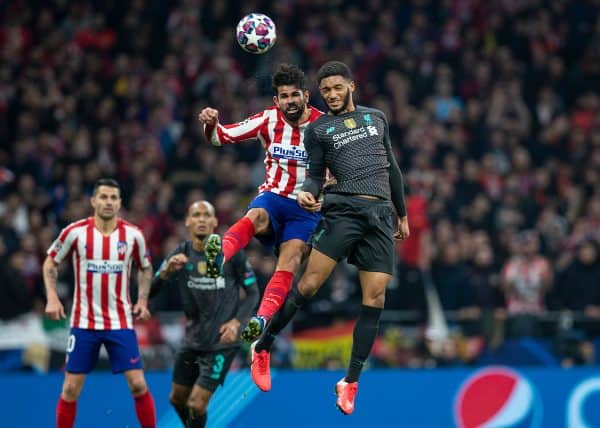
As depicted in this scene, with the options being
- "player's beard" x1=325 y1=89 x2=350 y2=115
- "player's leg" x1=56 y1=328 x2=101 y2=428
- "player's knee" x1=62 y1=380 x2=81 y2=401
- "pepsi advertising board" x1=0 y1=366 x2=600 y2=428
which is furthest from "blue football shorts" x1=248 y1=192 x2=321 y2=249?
"pepsi advertising board" x1=0 y1=366 x2=600 y2=428

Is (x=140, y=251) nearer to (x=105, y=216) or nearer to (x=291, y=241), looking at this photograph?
(x=105, y=216)

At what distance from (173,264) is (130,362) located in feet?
3.03

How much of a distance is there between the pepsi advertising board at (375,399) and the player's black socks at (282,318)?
3.09 m

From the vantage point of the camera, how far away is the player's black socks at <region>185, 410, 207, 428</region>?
10164 mm

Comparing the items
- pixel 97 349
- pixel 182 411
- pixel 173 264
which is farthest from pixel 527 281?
pixel 97 349

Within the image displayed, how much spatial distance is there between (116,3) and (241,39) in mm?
9566

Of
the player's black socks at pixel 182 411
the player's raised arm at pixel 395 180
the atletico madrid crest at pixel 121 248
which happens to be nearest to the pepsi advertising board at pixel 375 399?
the player's black socks at pixel 182 411

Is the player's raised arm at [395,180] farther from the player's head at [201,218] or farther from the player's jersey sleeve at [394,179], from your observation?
the player's head at [201,218]

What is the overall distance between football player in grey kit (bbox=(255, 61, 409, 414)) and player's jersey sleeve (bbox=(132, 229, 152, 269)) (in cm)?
195

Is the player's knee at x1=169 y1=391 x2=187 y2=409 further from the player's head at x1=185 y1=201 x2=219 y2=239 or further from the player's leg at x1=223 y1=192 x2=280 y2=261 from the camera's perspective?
the player's leg at x1=223 y1=192 x2=280 y2=261

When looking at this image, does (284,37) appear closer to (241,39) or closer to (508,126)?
(508,126)

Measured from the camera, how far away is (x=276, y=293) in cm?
867

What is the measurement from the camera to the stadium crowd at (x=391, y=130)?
14281 mm

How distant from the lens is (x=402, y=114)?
17.2 meters
